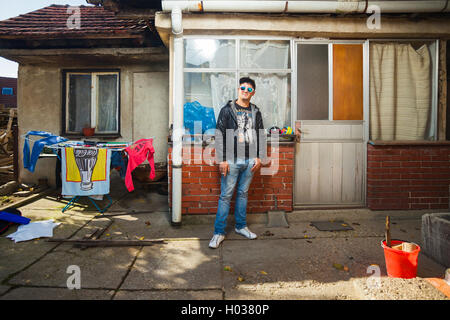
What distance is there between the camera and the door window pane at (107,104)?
721 cm

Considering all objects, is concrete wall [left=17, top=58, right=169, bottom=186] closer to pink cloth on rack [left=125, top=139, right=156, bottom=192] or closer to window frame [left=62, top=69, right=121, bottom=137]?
window frame [left=62, top=69, right=121, bottom=137]

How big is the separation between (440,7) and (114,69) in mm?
6677

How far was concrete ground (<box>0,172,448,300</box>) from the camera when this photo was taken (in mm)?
2742

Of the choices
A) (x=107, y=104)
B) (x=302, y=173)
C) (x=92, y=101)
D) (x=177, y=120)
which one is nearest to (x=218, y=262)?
(x=177, y=120)

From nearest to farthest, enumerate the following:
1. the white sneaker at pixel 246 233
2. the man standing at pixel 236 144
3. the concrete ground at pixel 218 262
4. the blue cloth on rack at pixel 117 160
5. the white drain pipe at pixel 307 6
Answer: the concrete ground at pixel 218 262 < the man standing at pixel 236 144 < the white sneaker at pixel 246 233 < the white drain pipe at pixel 307 6 < the blue cloth on rack at pixel 117 160

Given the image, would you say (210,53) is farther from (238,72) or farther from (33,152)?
(33,152)

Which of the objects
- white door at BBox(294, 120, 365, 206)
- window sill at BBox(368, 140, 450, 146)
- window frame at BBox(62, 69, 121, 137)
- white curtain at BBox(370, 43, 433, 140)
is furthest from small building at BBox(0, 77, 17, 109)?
window sill at BBox(368, 140, 450, 146)

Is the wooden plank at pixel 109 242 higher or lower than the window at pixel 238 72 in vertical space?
lower

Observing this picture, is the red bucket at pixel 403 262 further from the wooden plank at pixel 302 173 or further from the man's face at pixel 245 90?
the man's face at pixel 245 90

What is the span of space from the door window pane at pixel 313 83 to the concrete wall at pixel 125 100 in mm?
3454

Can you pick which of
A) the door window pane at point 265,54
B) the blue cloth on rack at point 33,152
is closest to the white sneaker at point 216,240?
the door window pane at point 265,54

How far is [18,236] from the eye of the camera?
13.3ft
